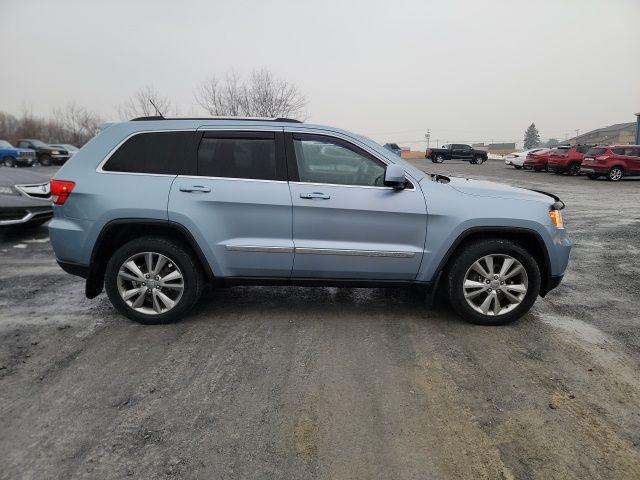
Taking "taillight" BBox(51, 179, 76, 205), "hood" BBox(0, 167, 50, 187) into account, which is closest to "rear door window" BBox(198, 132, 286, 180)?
"taillight" BBox(51, 179, 76, 205)

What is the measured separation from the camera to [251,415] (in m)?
2.63

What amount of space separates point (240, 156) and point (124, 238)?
132 centimetres

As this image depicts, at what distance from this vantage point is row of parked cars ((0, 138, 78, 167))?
86.9 ft

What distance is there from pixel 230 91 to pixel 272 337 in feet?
103

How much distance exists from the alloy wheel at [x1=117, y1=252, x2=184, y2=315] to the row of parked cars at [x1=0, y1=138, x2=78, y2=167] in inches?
1134

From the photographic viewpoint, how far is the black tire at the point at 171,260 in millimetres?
3834

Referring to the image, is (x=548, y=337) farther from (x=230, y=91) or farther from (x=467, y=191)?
(x=230, y=91)

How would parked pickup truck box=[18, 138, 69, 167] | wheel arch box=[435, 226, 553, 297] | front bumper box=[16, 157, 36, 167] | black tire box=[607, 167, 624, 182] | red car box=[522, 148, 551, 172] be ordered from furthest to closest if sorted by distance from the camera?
1. parked pickup truck box=[18, 138, 69, 167]
2. red car box=[522, 148, 551, 172]
3. front bumper box=[16, 157, 36, 167]
4. black tire box=[607, 167, 624, 182]
5. wheel arch box=[435, 226, 553, 297]

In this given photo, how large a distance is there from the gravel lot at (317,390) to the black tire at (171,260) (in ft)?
0.40

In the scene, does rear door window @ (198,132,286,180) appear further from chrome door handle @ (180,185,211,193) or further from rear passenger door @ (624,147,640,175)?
rear passenger door @ (624,147,640,175)

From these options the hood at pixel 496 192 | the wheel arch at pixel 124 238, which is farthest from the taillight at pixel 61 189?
the hood at pixel 496 192

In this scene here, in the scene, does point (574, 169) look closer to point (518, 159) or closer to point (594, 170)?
point (594, 170)

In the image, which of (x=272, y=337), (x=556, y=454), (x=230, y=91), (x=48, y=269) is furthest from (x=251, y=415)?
(x=230, y=91)

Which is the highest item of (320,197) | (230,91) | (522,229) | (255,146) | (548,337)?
(230,91)
